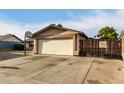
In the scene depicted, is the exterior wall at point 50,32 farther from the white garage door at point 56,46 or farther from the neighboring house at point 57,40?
the white garage door at point 56,46

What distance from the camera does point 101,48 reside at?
1625 centimetres

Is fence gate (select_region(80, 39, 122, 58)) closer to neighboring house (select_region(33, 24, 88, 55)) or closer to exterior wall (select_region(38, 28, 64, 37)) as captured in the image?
neighboring house (select_region(33, 24, 88, 55))

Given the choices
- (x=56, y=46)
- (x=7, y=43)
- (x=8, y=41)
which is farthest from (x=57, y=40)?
(x=8, y=41)

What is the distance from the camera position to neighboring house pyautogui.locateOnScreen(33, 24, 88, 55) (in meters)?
17.1

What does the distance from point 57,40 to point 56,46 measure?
67 centimetres

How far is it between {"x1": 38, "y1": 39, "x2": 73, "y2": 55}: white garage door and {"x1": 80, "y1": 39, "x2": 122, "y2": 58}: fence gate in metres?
1.39

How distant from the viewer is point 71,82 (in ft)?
20.1

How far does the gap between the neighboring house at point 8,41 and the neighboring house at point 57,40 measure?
54.6 feet

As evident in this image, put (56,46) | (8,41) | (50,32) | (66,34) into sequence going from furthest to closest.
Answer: (8,41) < (50,32) < (56,46) < (66,34)

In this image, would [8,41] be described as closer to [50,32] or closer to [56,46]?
[50,32]
